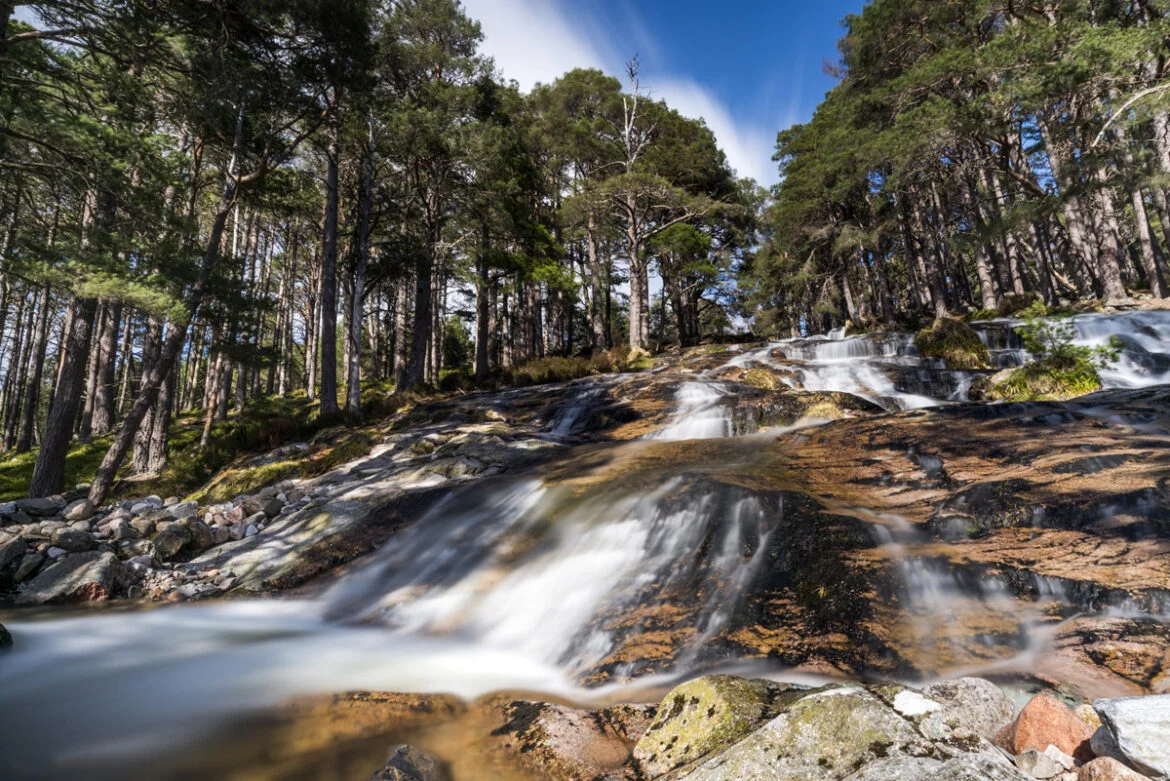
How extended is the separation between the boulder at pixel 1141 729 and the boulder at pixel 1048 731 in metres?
0.16

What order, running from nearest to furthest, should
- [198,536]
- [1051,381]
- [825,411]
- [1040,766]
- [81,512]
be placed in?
1. [1040,766]
2. [198,536]
3. [81,512]
4. [1051,381]
5. [825,411]

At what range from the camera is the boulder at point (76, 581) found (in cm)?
582

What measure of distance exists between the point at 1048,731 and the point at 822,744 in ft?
2.93

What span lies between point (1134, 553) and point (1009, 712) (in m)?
2.26

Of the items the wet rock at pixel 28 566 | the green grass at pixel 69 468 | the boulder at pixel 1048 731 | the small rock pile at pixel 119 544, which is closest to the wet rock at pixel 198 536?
the small rock pile at pixel 119 544

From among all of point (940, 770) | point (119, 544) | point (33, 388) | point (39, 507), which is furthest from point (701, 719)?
point (33, 388)

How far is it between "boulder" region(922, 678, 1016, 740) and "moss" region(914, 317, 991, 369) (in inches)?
485

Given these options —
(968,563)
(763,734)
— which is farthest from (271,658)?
(968,563)

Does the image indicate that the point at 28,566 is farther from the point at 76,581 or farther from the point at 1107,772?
the point at 1107,772

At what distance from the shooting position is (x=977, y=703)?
2.30 metres

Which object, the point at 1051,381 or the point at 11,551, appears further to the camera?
the point at 1051,381

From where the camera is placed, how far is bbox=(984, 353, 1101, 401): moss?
9195mm

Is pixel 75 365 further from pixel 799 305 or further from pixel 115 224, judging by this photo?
pixel 799 305

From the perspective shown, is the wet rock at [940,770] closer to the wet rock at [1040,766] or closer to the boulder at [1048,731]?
the wet rock at [1040,766]
